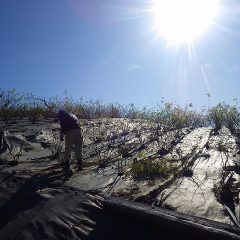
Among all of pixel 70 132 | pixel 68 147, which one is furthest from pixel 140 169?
pixel 70 132

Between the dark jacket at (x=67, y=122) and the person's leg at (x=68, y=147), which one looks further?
the dark jacket at (x=67, y=122)

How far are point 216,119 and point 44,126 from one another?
6877 millimetres

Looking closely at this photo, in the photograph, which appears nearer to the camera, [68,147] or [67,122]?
[68,147]

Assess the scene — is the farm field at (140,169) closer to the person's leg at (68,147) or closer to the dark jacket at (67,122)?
the person's leg at (68,147)

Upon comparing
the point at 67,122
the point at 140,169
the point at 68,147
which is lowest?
the point at 140,169

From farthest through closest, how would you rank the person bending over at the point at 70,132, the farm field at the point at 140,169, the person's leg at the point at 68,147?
the person bending over at the point at 70,132
the person's leg at the point at 68,147
the farm field at the point at 140,169

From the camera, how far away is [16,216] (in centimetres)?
577

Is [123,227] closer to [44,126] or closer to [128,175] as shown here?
[128,175]

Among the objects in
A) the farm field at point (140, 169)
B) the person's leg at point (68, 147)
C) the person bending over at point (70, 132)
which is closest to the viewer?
the farm field at point (140, 169)

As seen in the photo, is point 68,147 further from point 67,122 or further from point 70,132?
point 67,122

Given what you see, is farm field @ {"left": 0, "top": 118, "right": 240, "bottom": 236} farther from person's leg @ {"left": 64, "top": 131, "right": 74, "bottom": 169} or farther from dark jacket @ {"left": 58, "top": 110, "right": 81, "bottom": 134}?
dark jacket @ {"left": 58, "top": 110, "right": 81, "bottom": 134}

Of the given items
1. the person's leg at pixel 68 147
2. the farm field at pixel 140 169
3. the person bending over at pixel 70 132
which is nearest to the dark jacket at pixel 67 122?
the person bending over at pixel 70 132

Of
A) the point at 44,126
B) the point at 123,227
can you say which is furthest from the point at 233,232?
the point at 44,126

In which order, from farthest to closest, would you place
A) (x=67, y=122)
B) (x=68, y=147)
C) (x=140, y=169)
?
1. (x=67, y=122)
2. (x=68, y=147)
3. (x=140, y=169)
